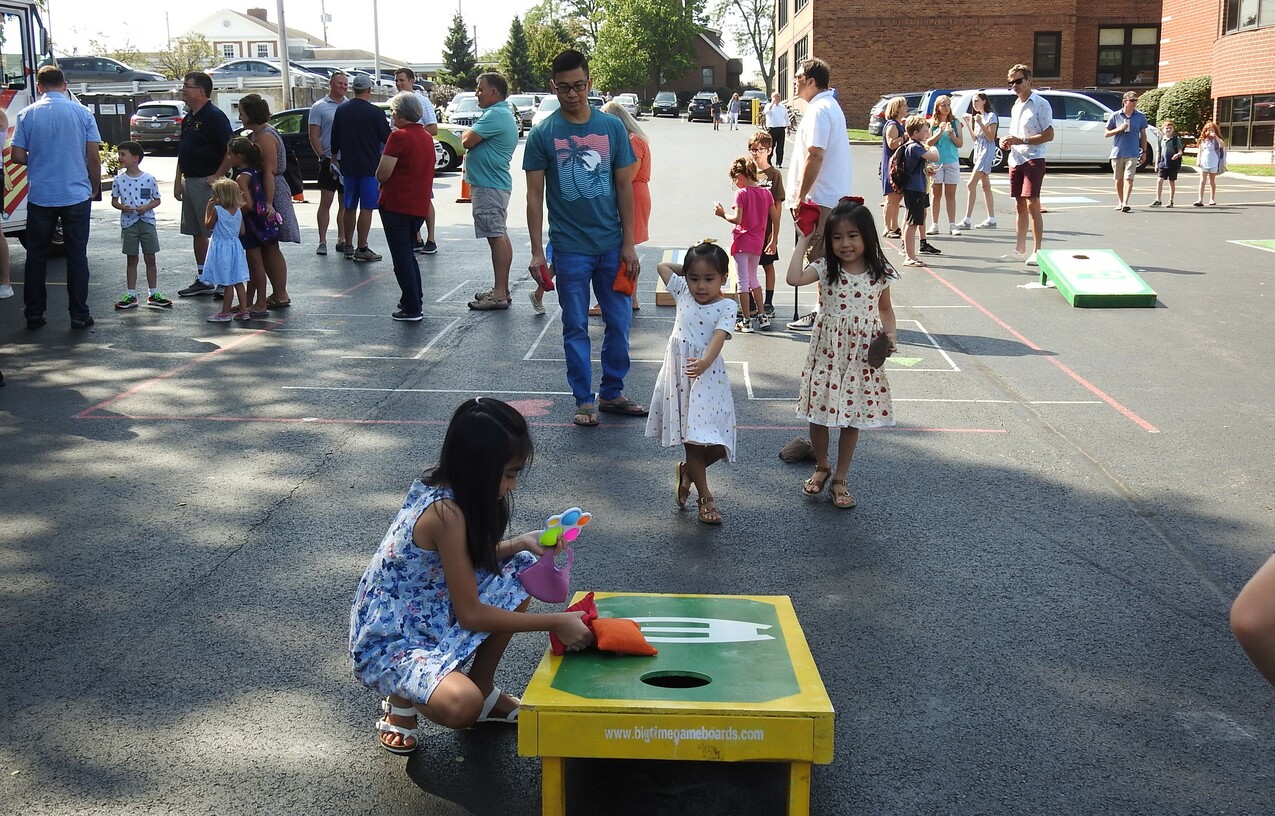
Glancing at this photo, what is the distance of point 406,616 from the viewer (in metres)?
3.52

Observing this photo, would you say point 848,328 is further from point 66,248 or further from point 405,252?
point 66,248

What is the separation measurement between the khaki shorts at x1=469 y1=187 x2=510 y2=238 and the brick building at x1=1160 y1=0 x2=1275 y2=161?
24.3 m

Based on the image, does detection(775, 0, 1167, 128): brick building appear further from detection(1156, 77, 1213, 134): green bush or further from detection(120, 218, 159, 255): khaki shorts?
detection(120, 218, 159, 255): khaki shorts

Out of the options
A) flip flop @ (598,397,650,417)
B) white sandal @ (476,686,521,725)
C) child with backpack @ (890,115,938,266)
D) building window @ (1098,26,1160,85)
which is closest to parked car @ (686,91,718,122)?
building window @ (1098,26,1160,85)

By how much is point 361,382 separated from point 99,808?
5.42 metres

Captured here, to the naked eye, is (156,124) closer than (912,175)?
No

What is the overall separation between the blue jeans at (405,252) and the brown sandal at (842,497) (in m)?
5.69

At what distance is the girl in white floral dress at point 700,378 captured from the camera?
555 cm

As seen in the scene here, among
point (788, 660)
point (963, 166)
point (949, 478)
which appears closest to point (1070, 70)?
point (963, 166)

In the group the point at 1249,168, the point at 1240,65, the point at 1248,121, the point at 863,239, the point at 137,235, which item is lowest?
the point at 137,235

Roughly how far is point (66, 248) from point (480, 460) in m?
8.19

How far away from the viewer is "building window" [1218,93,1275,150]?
29281mm

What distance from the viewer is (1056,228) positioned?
1709cm

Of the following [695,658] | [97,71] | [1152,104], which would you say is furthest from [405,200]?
[97,71]
